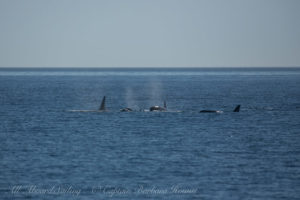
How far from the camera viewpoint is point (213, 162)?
128 ft

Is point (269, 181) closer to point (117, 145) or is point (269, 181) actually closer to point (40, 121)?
point (117, 145)

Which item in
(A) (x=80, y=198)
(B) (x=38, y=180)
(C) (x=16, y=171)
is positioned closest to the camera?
(A) (x=80, y=198)

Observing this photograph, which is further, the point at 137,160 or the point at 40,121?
the point at 40,121

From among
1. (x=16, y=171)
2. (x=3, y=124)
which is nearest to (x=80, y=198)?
(x=16, y=171)

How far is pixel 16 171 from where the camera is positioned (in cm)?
3594

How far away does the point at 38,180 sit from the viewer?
33625mm

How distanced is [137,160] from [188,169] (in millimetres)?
4030

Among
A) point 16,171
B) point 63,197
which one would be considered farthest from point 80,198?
→ point 16,171

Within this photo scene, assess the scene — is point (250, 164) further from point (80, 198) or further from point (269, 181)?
point (80, 198)

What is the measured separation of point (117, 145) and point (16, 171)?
11406 millimetres

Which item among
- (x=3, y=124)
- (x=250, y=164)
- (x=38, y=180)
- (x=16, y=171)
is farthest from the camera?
(x=3, y=124)

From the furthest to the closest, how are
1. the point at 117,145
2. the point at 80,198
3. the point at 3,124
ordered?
the point at 3,124 → the point at 117,145 → the point at 80,198

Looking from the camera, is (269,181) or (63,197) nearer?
(63,197)

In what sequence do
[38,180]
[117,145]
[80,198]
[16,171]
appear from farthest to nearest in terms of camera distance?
1. [117,145]
2. [16,171]
3. [38,180]
4. [80,198]
